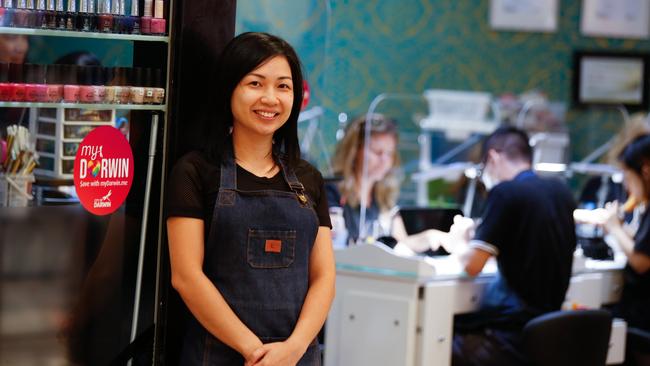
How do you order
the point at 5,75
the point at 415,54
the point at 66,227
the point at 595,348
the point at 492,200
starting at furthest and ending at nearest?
the point at 415,54 < the point at 492,200 < the point at 595,348 < the point at 66,227 < the point at 5,75

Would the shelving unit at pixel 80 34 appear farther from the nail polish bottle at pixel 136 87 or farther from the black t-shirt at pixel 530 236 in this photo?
the black t-shirt at pixel 530 236

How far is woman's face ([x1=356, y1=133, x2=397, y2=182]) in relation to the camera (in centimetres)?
417

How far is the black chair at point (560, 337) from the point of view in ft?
10.4

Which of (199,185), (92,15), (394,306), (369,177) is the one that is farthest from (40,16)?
(369,177)

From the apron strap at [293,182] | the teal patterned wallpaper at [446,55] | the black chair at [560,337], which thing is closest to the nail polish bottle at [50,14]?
the apron strap at [293,182]

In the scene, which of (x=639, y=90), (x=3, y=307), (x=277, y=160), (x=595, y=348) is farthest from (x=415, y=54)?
(x=3, y=307)

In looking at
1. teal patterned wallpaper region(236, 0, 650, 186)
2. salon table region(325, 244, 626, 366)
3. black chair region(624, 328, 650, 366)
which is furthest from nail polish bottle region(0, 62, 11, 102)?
teal patterned wallpaper region(236, 0, 650, 186)

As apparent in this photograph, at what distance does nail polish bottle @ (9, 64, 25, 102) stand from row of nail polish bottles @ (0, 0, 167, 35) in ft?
0.28

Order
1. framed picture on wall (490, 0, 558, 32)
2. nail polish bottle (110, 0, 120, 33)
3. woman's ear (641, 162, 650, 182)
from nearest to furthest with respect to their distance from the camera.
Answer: nail polish bottle (110, 0, 120, 33)
woman's ear (641, 162, 650, 182)
framed picture on wall (490, 0, 558, 32)

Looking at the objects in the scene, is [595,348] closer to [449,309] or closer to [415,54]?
[449,309]

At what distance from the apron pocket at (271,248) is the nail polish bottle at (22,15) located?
2.03 ft

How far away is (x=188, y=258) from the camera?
6.35 ft

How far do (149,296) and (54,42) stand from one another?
646 mm

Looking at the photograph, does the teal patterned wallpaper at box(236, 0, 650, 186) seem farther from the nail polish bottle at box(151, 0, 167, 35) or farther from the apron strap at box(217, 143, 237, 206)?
the apron strap at box(217, 143, 237, 206)
